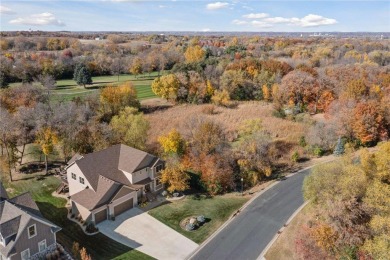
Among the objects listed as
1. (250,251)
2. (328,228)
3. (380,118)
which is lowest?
(250,251)

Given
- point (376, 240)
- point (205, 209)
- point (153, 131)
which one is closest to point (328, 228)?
point (376, 240)

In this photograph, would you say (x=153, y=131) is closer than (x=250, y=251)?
No

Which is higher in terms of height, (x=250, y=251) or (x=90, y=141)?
(x=90, y=141)

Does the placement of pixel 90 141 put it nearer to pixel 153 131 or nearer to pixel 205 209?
pixel 153 131

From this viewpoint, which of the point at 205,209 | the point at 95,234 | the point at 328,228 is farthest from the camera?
the point at 205,209

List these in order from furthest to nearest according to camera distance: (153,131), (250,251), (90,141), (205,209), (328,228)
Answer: (153,131) < (90,141) < (205,209) < (250,251) < (328,228)
